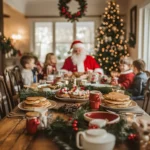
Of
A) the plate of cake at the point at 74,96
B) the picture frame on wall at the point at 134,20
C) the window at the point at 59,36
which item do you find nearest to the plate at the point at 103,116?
the plate of cake at the point at 74,96

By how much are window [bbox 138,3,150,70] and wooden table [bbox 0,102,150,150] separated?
4.77 metres

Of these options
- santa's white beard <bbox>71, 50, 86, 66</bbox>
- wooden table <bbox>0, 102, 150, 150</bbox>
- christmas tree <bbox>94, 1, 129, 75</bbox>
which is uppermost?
christmas tree <bbox>94, 1, 129, 75</bbox>

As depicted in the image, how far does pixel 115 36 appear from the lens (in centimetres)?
646

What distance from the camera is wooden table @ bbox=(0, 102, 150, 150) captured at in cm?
110

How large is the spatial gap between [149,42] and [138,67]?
225cm

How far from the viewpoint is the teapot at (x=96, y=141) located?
95 centimetres

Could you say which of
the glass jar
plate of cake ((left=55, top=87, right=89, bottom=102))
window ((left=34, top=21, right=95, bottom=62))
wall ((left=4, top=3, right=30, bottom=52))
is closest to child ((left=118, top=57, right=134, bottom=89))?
plate of cake ((left=55, top=87, right=89, bottom=102))

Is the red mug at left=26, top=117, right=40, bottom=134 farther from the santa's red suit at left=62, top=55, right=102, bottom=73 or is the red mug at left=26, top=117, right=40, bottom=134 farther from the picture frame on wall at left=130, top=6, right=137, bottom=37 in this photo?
the picture frame on wall at left=130, top=6, right=137, bottom=37

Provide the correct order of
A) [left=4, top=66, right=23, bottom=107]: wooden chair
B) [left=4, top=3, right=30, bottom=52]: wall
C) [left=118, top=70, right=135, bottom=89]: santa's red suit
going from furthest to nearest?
[left=4, top=3, right=30, bottom=52]: wall, [left=118, top=70, right=135, bottom=89]: santa's red suit, [left=4, top=66, right=23, bottom=107]: wooden chair

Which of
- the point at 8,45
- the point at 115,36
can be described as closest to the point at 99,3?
the point at 115,36

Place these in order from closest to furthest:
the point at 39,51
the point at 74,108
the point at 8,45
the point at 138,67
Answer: the point at 74,108 → the point at 138,67 → the point at 8,45 → the point at 39,51

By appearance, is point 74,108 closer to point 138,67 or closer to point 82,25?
point 138,67

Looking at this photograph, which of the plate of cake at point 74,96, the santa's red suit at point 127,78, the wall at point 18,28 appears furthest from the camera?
the wall at point 18,28

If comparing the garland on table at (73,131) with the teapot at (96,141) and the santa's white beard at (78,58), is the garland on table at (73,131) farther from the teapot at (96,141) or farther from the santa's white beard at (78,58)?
the santa's white beard at (78,58)
